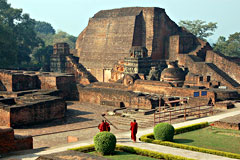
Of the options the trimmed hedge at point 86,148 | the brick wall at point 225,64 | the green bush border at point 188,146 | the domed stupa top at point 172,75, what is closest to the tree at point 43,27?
the brick wall at point 225,64

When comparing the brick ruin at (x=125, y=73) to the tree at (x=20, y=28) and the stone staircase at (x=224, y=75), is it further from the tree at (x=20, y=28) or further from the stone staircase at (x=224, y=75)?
the tree at (x=20, y=28)

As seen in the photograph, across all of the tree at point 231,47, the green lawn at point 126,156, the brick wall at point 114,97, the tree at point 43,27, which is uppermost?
the tree at point 43,27

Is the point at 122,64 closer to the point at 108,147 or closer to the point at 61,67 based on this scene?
the point at 61,67

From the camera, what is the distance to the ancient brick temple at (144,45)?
106ft

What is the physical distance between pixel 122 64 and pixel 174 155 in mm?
25448

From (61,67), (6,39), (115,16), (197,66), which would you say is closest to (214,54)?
(197,66)

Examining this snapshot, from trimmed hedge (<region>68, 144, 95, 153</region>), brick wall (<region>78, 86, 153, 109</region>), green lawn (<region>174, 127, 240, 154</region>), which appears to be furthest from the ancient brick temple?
trimmed hedge (<region>68, 144, 95, 153</region>)

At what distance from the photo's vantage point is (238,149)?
41.0 ft

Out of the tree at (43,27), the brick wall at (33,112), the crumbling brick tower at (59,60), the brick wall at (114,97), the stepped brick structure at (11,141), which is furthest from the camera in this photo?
the tree at (43,27)

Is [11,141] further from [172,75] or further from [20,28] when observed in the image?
[20,28]

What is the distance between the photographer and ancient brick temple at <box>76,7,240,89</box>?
32344 millimetres

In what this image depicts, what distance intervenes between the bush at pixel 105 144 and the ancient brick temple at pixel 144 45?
19.6 metres

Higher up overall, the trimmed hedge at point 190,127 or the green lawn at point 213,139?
the trimmed hedge at point 190,127

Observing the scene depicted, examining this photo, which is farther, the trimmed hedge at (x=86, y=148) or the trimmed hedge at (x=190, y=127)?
the trimmed hedge at (x=190, y=127)
